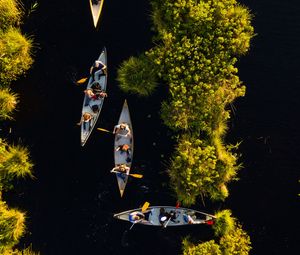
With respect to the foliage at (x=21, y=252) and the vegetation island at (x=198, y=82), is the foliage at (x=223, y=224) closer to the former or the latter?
the vegetation island at (x=198, y=82)

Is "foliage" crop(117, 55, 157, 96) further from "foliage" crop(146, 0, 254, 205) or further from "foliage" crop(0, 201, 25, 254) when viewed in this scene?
"foliage" crop(0, 201, 25, 254)

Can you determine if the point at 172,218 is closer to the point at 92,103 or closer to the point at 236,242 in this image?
the point at 236,242

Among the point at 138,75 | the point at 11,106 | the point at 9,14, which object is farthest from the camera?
the point at 11,106

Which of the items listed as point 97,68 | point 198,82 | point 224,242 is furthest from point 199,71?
point 224,242

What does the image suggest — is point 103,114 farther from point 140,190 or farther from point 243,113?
point 243,113

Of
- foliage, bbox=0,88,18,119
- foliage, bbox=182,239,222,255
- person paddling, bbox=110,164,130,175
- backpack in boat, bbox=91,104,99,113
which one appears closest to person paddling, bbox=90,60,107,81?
backpack in boat, bbox=91,104,99,113

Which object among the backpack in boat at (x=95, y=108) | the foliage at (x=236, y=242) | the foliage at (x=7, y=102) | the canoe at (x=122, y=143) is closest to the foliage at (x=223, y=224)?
the foliage at (x=236, y=242)
